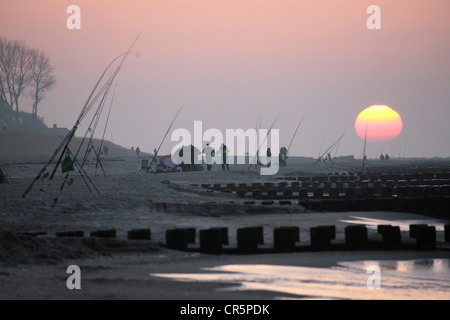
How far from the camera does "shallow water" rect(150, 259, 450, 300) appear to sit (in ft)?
23.6

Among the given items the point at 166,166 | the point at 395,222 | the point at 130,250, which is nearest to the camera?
the point at 130,250

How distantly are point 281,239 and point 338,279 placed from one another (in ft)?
5.75

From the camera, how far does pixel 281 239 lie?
9.71 m

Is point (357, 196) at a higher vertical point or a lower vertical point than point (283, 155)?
lower

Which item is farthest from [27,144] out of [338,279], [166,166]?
[338,279]

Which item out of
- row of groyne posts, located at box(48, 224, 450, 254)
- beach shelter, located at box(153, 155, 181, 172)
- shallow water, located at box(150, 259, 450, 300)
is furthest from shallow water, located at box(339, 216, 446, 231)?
beach shelter, located at box(153, 155, 181, 172)

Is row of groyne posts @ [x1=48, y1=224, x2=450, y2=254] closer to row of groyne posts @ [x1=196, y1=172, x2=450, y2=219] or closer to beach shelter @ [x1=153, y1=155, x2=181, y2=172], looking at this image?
row of groyne posts @ [x1=196, y1=172, x2=450, y2=219]

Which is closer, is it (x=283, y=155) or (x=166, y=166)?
(x=166, y=166)

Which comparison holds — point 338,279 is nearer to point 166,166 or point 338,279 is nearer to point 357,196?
point 357,196

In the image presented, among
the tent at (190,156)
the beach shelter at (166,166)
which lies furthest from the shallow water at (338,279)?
the tent at (190,156)

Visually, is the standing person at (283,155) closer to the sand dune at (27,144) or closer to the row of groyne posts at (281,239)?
the sand dune at (27,144)

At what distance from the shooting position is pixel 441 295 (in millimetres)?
7422
